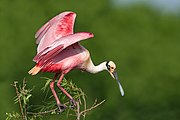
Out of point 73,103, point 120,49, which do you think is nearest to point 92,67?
point 73,103

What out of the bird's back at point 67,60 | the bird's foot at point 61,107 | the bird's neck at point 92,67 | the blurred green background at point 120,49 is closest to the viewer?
the bird's foot at point 61,107

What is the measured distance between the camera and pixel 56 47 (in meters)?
3.18

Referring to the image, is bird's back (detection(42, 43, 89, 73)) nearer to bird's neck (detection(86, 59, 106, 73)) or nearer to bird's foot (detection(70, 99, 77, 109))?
bird's neck (detection(86, 59, 106, 73))

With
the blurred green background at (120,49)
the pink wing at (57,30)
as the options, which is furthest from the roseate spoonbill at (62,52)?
the blurred green background at (120,49)

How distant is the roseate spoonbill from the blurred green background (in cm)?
489

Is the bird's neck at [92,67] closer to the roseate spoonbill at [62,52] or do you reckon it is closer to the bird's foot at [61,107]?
the roseate spoonbill at [62,52]

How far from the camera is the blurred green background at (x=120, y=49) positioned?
8.62 m

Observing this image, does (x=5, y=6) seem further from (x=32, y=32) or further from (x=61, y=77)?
(x=61, y=77)

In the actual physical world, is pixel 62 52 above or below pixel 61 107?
above

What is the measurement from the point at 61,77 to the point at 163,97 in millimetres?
6172

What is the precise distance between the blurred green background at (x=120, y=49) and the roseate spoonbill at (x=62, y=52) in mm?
4892

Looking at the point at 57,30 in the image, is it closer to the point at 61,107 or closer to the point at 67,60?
the point at 67,60

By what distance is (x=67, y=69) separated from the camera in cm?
332

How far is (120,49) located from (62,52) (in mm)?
5648
